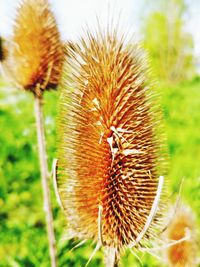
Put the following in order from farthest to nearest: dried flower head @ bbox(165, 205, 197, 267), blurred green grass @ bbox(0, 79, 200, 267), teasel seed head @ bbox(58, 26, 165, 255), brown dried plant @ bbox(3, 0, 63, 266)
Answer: blurred green grass @ bbox(0, 79, 200, 267) → brown dried plant @ bbox(3, 0, 63, 266) → dried flower head @ bbox(165, 205, 197, 267) → teasel seed head @ bbox(58, 26, 165, 255)

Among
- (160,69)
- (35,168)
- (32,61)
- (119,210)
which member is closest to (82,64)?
(119,210)

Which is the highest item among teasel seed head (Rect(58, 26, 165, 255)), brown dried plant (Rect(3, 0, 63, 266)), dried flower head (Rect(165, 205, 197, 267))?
brown dried plant (Rect(3, 0, 63, 266))

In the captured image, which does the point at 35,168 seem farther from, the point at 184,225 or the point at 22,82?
the point at 184,225

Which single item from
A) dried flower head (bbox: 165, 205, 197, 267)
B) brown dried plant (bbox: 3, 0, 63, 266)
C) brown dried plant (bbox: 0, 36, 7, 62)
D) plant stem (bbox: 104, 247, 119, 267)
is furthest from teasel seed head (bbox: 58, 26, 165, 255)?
brown dried plant (bbox: 0, 36, 7, 62)

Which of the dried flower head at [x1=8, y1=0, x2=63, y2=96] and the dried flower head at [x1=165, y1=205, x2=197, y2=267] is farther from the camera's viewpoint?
the dried flower head at [x1=8, y1=0, x2=63, y2=96]

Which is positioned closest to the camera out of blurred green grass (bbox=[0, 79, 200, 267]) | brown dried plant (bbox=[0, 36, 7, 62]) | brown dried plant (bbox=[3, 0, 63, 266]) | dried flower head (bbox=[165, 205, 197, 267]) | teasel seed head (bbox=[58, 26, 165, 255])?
teasel seed head (bbox=[58, 26, 165, 255])

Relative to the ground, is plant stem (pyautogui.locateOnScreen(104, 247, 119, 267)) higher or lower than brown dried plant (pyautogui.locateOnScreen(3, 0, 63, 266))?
lower

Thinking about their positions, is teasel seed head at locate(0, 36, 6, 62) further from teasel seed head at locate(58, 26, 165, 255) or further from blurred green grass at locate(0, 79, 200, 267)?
teasel seed head at locate(58, 26, 165, 255)
